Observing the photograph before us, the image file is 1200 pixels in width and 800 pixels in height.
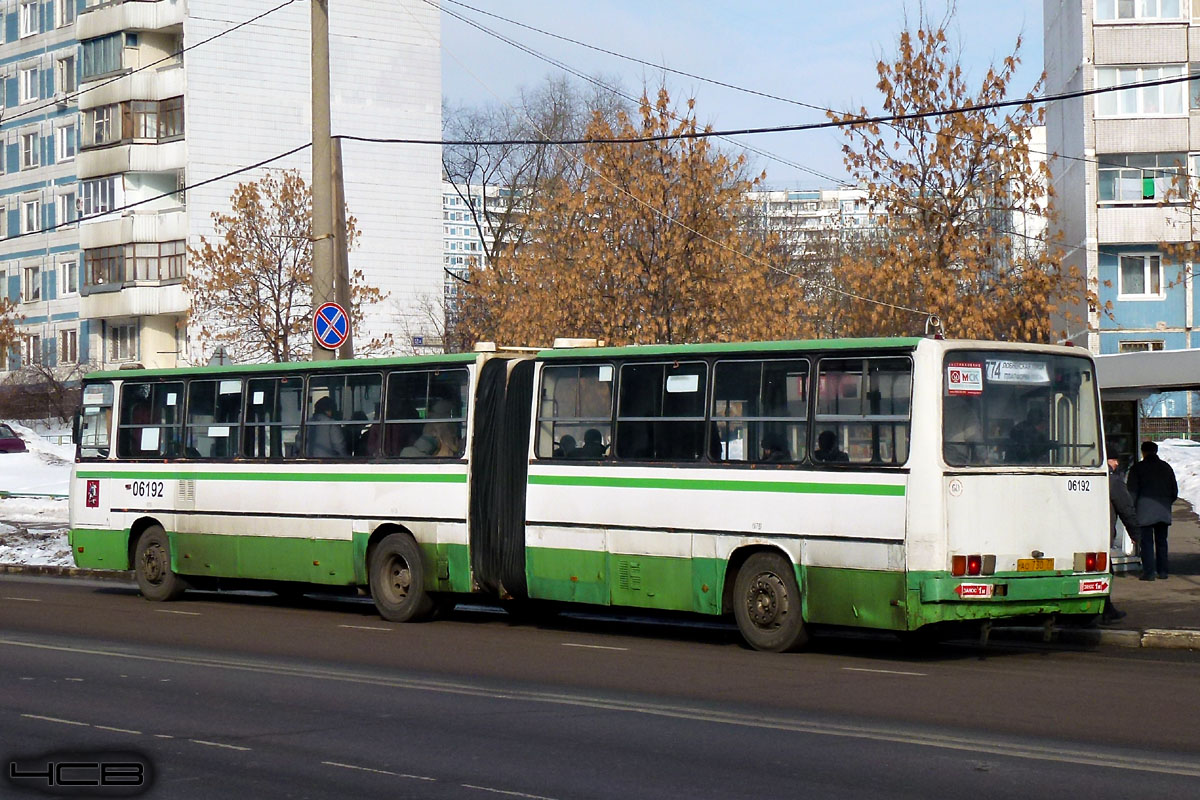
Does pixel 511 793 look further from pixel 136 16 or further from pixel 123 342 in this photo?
pixel 123 342

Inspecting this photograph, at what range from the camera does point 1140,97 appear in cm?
5456

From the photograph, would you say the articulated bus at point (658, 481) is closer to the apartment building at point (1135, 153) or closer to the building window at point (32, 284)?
the apartment building at point (1135, 153)

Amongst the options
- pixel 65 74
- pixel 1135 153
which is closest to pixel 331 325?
pixel 1135 153

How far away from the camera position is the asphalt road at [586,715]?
8945mm

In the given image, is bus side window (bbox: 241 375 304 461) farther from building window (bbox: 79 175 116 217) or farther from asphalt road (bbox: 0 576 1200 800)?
building window (bbox: 79 175 116 217)

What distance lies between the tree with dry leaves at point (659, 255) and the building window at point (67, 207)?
153ft

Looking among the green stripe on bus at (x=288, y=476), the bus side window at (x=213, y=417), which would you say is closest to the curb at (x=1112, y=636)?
the green stripe on bus at (x=288, y=476)

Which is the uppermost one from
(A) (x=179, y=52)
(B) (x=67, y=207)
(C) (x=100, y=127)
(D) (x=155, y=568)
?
(A) (x=179, y=52)

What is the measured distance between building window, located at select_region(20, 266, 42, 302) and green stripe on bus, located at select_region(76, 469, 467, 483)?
5890cm

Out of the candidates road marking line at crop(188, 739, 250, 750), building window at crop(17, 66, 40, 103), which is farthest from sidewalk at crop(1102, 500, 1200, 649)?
building window at crop(17, 66, 40, 103)

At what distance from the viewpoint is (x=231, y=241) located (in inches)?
2078

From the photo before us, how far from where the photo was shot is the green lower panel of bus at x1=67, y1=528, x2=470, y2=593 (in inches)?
720

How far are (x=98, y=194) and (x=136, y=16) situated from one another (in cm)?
726

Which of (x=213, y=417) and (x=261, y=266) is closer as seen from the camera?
(x=213, y=417)
